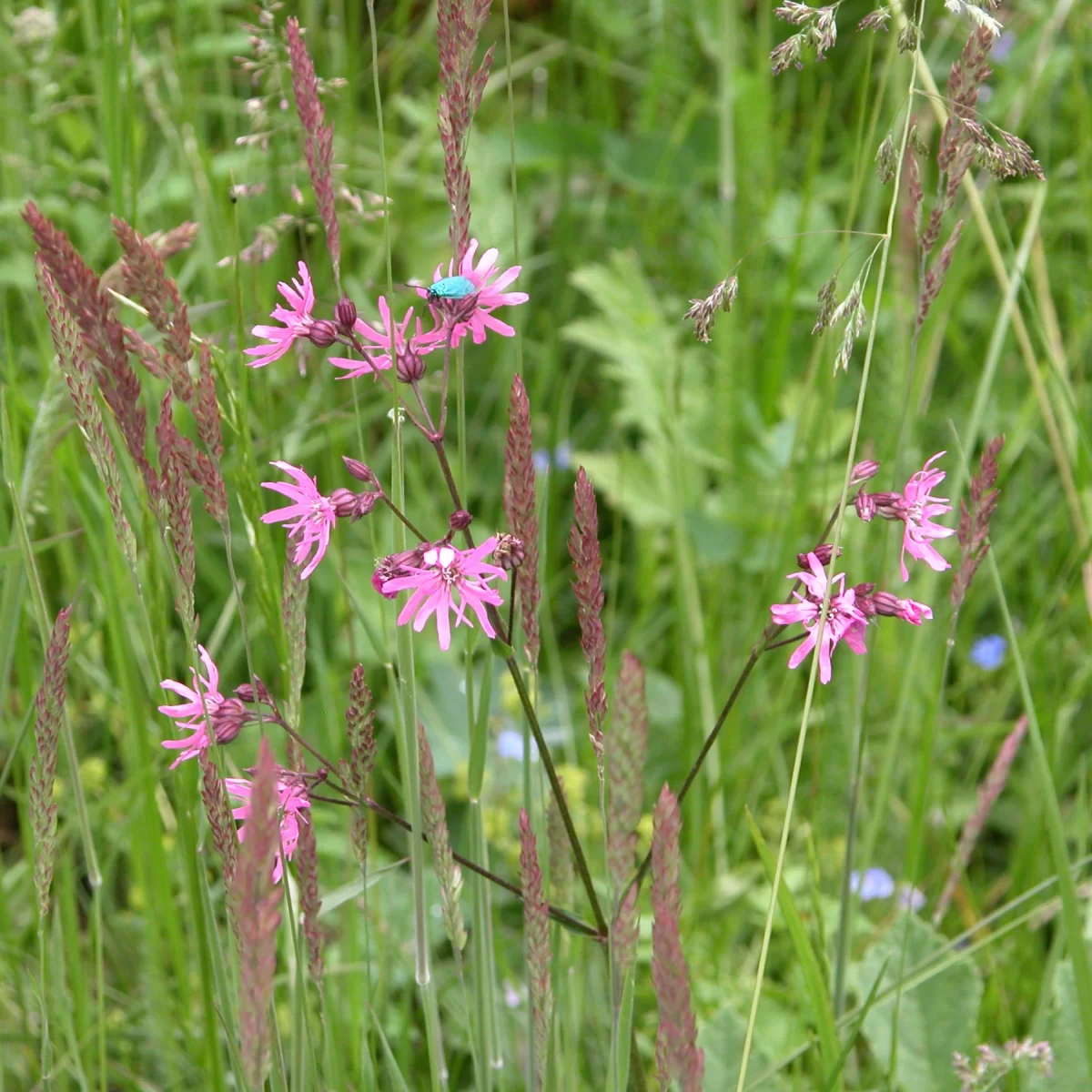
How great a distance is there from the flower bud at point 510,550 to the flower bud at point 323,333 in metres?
0.26

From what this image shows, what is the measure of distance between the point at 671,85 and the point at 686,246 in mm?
435

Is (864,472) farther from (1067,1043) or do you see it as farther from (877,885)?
(877,885)

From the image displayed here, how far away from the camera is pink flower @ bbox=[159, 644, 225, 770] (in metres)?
1.09

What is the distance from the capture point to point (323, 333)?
1187 mm

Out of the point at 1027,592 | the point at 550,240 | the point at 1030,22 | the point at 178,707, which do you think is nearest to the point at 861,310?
the point at 178,707

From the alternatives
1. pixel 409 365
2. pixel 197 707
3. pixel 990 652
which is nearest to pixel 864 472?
pixel 409 365

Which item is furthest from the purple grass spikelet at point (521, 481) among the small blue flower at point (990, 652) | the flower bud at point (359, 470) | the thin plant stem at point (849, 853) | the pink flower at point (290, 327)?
the small blue flower at point (990, 652)

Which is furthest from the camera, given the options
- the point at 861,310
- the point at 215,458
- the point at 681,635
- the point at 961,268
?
the point at 961,268

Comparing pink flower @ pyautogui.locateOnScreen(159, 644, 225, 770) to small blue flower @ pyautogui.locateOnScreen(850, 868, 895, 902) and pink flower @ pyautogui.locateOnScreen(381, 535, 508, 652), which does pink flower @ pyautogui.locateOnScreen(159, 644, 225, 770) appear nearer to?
pink flower @ pyautogui.locateOnScreen(381, 535, 508, 652)

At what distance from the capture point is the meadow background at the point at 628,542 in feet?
5.63

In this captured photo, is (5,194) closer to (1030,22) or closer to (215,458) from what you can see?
(215,458)

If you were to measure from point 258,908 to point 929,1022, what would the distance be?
1380 mm

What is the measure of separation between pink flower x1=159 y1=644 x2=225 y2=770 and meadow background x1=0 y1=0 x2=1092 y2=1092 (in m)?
0.20

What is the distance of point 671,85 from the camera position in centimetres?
353
